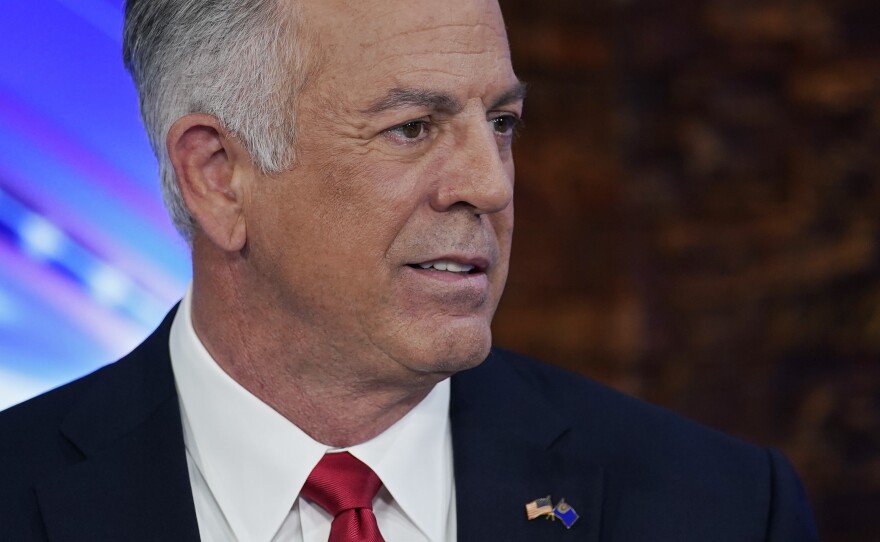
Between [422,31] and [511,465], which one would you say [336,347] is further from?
[422,31]

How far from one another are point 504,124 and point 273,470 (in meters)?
0.75

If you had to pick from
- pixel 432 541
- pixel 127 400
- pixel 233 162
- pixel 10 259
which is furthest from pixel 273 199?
pixel 10 259

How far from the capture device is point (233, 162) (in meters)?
2.27

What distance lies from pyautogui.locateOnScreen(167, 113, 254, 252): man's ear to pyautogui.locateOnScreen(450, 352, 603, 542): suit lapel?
56 centimetres

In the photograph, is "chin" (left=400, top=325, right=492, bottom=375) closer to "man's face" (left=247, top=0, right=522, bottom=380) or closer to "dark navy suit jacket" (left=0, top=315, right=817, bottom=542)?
"man's face" (left=247, top=0, right=522, bottom=380)

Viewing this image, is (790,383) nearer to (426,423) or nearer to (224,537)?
(426,423)

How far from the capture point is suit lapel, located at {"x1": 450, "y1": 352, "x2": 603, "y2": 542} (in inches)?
90.6

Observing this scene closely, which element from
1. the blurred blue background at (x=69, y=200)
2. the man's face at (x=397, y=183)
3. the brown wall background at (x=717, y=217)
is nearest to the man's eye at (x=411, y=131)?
the man's face at (x=397, y=183)

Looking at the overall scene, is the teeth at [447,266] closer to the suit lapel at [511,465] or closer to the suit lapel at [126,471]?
the suit lapel at [511,465]

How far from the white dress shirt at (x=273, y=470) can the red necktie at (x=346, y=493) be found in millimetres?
17

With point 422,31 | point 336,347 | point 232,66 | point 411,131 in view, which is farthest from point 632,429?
point 232,66

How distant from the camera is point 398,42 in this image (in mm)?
2119

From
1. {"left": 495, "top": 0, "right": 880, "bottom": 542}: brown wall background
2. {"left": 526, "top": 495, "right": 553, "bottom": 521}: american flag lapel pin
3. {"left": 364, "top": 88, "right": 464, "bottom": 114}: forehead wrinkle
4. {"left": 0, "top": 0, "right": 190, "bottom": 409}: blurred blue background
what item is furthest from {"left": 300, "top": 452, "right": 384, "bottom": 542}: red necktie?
{"left": 495, "top": 0, "right": 880, "bottom": 542}: brown wall background

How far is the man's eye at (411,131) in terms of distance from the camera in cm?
217
